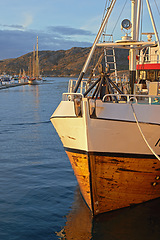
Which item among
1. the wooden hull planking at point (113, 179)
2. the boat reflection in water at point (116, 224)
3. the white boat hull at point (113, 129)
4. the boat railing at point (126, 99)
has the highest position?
the boat railing at point (126, 99)

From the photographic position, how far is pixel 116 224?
9.67m

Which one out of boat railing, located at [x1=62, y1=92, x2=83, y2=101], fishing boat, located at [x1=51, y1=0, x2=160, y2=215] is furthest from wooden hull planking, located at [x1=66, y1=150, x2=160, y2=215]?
boat railing, located at [x1=62, y1=92, x2=83, y2=101]

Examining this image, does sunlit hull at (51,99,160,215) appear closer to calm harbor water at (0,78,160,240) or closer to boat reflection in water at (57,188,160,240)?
boat reflection in water at (57,188,160,240)

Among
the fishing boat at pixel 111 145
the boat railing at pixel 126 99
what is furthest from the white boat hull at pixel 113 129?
the boat railing at pixel 126 99

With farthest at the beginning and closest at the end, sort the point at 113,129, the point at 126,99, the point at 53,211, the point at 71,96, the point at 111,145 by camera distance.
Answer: the point at 71,96 < the point at 126,99 < the point at 53,211 < the point at 111,145 < the point at 113,129

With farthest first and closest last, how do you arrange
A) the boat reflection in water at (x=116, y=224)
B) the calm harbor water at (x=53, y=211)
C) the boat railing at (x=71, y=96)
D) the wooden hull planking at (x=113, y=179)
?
the boat railing at (x=71, y=96) < the wooden hull planking at (x=113, y=179) < the calm harbor water at (x=53, y=211) < the boat reflection in water at (x=116, y=224)

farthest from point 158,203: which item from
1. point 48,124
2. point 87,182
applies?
point 48,124

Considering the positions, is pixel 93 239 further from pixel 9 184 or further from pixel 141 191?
pixel 9 184

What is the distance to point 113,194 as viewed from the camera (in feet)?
33.2

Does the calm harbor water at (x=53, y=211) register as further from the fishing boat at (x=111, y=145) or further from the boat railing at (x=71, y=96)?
the boat railing at (x=71, y=96)

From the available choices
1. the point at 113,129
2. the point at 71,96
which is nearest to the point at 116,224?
the point at 113,129

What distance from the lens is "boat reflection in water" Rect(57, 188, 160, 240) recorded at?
918cm

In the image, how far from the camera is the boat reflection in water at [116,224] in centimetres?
918

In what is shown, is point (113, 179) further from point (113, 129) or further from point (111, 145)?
point (113, 129)
